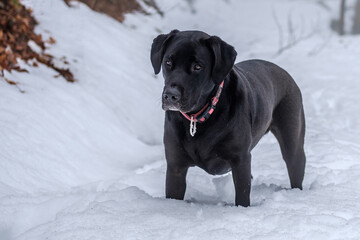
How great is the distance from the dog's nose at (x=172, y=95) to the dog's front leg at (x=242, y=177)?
633 millimetres

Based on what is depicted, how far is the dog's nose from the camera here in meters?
2.86

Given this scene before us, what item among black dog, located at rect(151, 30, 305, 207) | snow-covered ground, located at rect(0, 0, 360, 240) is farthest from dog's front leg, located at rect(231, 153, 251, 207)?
snow-covered ground, located at rect(0, 0, 360, 240)

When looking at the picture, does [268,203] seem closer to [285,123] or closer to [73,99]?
[285,123]

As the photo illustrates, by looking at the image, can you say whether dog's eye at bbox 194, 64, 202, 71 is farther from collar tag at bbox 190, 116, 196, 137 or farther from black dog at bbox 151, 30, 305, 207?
collar tag at bbox 190, 116, 196, 137

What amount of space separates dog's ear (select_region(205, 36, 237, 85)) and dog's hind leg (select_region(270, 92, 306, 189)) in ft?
3.51

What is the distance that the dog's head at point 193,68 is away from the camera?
2926mm

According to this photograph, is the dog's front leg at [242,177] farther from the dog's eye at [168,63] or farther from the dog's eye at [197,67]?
the dog's eye at [168,63]

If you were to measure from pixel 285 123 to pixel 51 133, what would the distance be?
2.32 meters

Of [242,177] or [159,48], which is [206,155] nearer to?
[242,177]

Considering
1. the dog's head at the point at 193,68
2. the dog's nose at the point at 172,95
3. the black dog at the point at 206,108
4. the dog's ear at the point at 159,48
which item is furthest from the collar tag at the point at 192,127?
the dog's ear at the point at 159,48

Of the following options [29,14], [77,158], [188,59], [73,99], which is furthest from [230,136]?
[29,14]

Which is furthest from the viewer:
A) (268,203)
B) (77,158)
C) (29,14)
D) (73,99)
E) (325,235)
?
(29,14)

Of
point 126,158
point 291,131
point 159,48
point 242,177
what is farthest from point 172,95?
point 126,158

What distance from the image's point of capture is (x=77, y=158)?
15.9 ft
